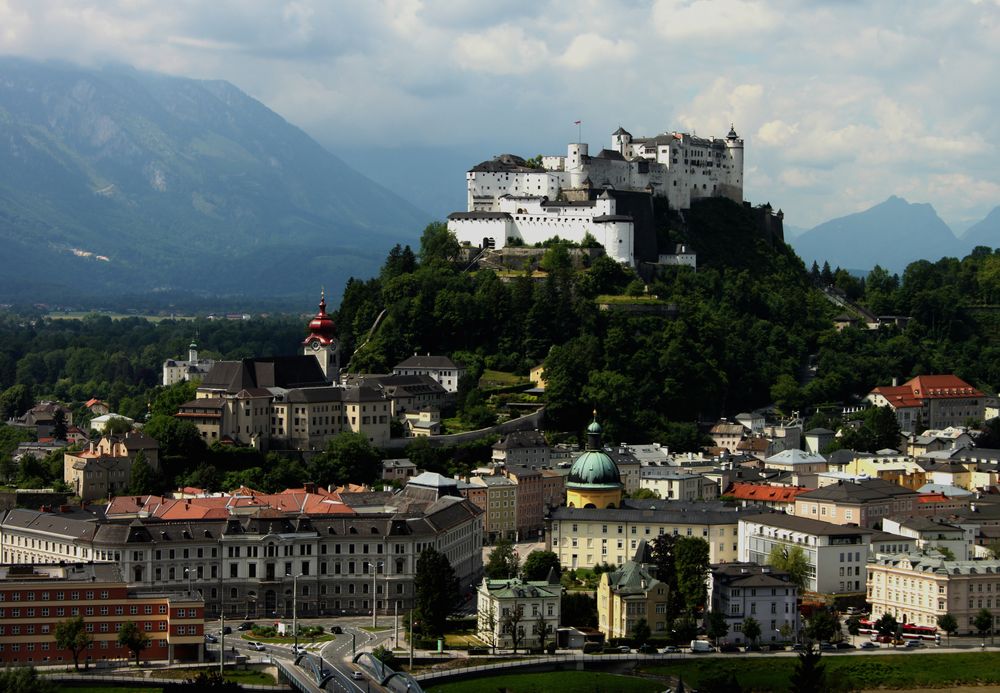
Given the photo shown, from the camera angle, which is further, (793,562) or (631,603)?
(793,562)

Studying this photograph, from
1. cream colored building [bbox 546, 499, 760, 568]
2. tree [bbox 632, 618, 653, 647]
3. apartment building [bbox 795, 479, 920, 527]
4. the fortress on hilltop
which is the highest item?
the fortress on hilltop

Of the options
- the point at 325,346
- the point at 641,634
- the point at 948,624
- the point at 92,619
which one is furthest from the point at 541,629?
the point at 325,346

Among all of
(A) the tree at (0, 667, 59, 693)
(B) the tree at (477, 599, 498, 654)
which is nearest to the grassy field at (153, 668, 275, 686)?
(A) the tree at (0, 667, 59, 693)

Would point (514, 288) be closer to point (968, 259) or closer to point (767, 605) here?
Result: point (767, 605)

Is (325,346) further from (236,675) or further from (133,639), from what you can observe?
(236,675)

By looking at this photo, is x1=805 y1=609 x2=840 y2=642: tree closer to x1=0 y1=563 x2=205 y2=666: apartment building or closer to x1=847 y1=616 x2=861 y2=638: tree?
x1=847 y1=616 x2=861 y2=638: tree
